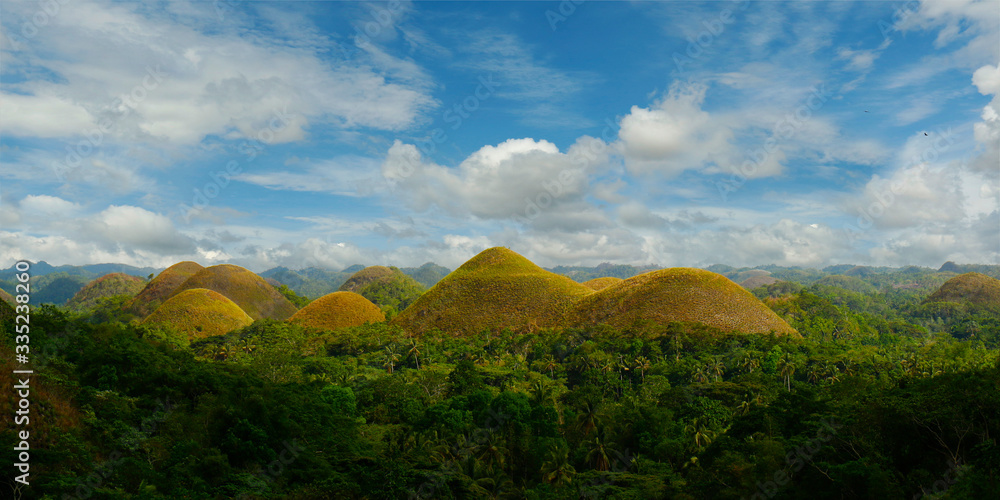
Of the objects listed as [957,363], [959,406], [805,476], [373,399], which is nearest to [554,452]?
[805,476]

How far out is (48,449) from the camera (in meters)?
22.9

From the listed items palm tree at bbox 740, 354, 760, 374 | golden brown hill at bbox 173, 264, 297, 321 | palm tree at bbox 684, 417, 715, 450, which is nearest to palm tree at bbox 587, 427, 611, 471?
palm tree at bbox 684, 417, 715, 450

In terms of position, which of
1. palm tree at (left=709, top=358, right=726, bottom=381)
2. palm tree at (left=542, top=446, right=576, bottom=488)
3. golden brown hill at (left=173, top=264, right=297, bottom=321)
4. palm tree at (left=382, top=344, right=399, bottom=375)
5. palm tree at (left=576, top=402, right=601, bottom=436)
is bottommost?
palm tree at (left=542, top=446, right=576, bottom=488)

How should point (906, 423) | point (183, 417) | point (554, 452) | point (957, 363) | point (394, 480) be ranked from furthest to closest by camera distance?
point (957, 363), point (554, 452), point (183, 417), point (394, 480), point (906, 423)

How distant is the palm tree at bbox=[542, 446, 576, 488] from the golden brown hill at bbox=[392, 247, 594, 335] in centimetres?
4860

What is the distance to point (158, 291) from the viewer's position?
12744cm

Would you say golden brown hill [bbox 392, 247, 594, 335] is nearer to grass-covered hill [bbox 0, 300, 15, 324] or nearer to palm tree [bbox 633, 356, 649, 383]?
palm tree [bbox 633, 356, 649, 383]

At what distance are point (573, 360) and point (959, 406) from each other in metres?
40.7

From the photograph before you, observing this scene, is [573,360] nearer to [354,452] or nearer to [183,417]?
[354,452]

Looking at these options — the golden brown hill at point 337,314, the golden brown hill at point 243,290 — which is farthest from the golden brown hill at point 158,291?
the golden brown hill at point 337,314

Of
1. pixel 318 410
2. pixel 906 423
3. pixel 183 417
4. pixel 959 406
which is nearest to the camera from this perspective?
pixel 959 406

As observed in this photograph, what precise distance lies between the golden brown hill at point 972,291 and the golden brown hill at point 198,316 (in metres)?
193

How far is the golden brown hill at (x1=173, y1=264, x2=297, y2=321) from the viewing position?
118188 mm

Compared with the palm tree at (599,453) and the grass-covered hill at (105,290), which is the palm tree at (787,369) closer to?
the palm tree at (599,453)
